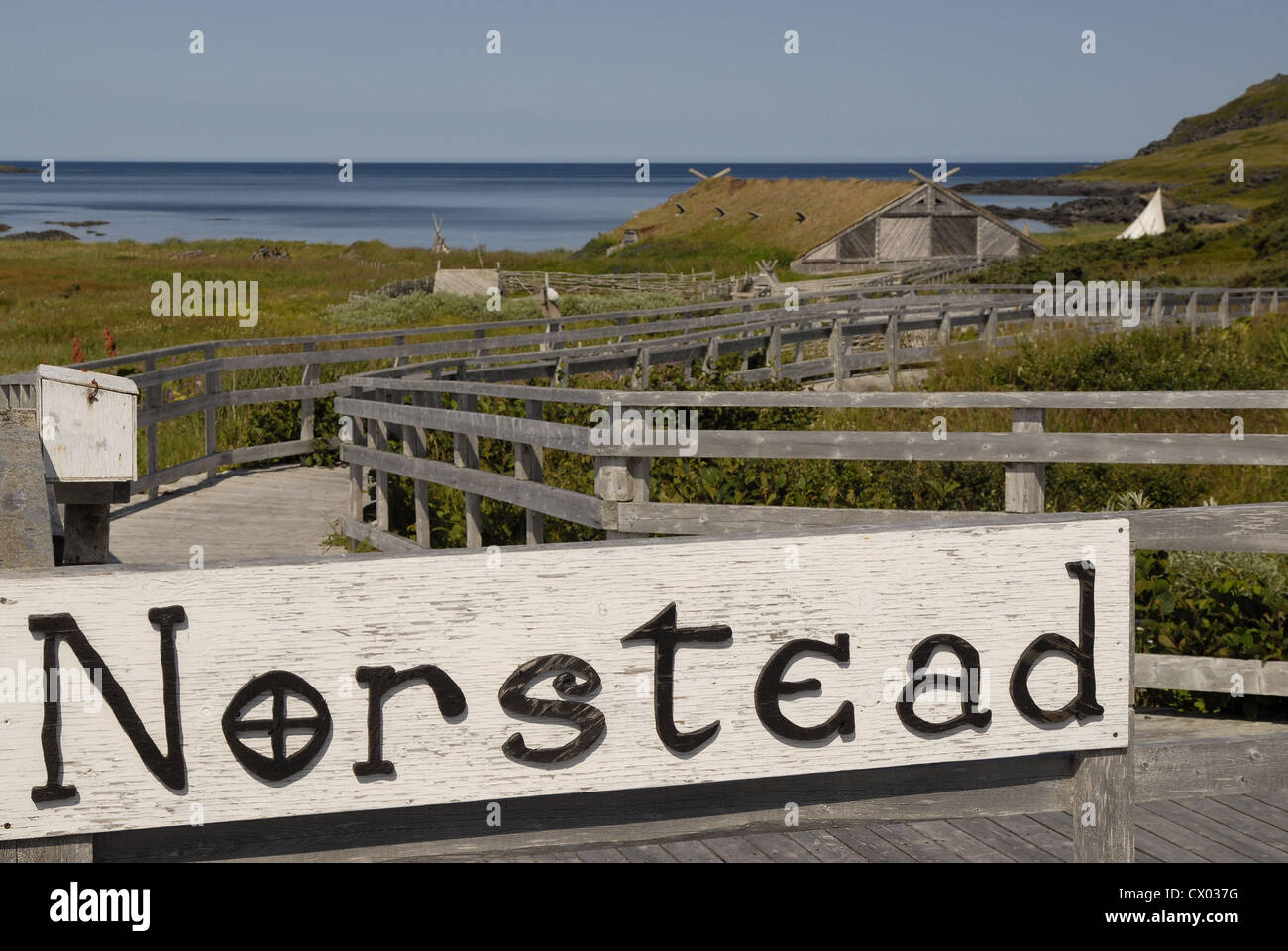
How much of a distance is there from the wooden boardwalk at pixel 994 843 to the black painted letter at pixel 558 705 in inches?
65.2

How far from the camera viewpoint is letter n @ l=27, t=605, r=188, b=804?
2.30 meters

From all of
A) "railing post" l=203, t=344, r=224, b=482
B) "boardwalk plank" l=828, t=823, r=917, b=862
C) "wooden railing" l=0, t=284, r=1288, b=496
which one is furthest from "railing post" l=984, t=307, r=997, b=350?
"boardwalk plank" l=828, t=823, r=917, b=862

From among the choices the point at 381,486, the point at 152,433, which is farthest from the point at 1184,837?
the point at 152,433

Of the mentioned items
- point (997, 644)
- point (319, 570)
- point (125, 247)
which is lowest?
point (997, 644)

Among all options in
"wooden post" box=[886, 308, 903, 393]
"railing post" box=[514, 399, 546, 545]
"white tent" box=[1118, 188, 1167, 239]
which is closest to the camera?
"railing post" box=[514, 399, 546, 545]

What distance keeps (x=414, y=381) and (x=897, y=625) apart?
7.05 metres

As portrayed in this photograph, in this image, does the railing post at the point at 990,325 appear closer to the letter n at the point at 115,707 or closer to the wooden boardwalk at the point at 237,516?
the wooden boardwalk at the point at 237,516

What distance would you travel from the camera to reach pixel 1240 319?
20.3 meters

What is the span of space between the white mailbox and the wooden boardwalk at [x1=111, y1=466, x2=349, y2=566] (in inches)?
248

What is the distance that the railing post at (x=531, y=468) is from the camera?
292 inches

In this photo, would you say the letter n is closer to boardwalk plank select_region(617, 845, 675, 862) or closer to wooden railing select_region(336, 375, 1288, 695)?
boardwalk plank select_region(617, 845, 675, 862)

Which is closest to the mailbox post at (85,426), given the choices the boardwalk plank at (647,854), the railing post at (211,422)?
the boardwalk plank at (647,854)
